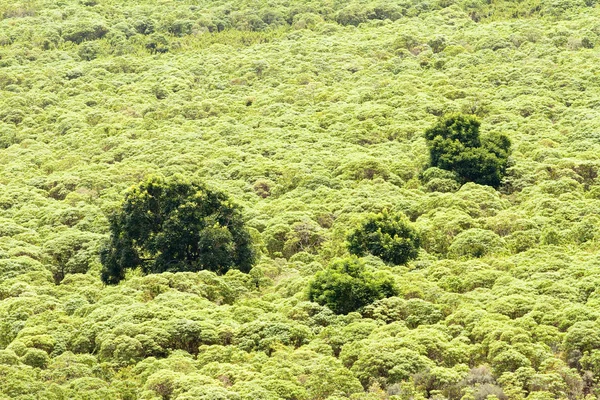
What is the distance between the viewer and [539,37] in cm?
10250

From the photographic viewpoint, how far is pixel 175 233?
5119 centimetres

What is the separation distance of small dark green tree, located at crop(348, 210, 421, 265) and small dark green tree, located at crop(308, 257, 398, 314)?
22.8ft

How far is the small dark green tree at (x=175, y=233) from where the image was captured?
5116 cm

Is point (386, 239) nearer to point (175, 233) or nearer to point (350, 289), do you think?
point (350, 289)

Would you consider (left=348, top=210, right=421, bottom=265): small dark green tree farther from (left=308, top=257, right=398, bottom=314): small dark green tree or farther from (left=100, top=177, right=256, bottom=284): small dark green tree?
(left=308, top=257, right=398, bottom=314): small dark green tree

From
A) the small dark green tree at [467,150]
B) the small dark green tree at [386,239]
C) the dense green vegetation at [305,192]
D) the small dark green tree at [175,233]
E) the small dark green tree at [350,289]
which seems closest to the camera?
the dense green vegetation at [305,192]

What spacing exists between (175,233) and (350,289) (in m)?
11.7

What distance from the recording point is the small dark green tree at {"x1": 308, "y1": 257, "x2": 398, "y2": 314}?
142ft

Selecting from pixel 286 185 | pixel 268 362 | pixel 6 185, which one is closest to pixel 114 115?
pixel 6 185

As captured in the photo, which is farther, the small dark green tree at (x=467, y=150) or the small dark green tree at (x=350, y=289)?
the small dark green tree at (x=467, y=150)

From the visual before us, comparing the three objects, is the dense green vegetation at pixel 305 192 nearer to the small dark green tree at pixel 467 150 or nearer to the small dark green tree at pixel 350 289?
the small dark green tree at pixel 350 289

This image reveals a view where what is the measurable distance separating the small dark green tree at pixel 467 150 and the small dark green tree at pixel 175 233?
1949 centimetres

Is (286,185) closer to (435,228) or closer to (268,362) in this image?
(435,228)

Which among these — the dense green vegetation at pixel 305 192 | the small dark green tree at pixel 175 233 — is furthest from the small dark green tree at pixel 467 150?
the small dark green tree at pixel 175 233
